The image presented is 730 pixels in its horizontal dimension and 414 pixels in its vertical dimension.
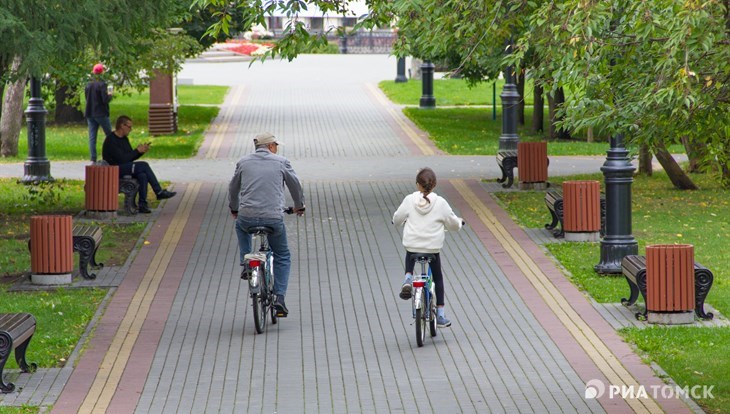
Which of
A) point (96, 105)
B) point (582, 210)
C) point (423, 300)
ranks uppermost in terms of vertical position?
point (96, 105)

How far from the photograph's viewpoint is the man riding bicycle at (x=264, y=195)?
10875 millimetres

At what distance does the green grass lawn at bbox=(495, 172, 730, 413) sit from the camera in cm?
962

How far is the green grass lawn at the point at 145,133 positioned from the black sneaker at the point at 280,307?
14.8 meters

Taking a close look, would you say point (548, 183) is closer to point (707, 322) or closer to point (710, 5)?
point (707, 322)

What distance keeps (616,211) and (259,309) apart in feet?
14.0

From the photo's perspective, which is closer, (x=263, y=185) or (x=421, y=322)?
(x=421, y=322)

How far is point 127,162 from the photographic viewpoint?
18.2 meters

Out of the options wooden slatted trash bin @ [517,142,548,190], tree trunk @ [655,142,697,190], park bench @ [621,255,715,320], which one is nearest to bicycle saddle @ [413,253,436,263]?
park bench @ [621,255,715,320]

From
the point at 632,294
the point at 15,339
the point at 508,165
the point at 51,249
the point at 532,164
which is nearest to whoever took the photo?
the point at 15,339

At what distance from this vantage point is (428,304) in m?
10.4

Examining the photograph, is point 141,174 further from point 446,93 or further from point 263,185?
point 446,93

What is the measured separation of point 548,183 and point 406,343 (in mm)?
10548

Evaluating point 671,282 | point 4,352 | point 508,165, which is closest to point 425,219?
point 671,282

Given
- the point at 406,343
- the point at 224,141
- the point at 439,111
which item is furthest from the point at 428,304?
the point at 439,111
